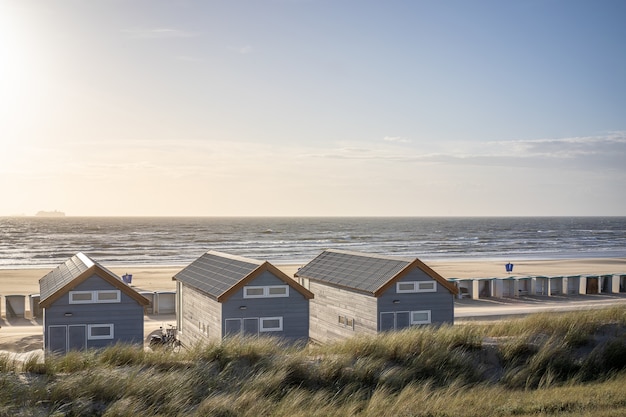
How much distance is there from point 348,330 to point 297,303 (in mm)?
2839

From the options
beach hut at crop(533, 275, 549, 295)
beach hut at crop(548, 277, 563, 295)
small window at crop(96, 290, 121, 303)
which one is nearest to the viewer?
small window at crop(96, 290, 121, 303)

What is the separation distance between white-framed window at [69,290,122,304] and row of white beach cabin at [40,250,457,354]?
0.09 feet

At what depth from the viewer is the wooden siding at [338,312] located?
2158 centimetres

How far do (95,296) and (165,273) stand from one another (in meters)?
36.8

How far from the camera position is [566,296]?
3972 centimetres

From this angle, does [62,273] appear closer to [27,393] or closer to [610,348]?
[27,393]

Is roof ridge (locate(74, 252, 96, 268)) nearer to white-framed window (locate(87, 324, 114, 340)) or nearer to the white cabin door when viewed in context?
white-framed window (locate(87, 324, 114, 340))

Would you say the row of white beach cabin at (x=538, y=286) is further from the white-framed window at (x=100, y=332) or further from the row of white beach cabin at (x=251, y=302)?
the white-framed window at (x=100, y=332)

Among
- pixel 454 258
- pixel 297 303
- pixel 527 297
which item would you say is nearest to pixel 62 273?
pixel 297 303

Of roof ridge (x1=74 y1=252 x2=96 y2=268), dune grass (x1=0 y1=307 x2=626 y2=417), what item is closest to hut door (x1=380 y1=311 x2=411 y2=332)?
dune grass (x1=0 y1=307 x2=626 y2=417)

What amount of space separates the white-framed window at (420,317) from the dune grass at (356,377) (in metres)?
7.45

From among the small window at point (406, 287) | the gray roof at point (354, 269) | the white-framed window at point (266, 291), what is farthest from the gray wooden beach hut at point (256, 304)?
the small window at point (406, 287)

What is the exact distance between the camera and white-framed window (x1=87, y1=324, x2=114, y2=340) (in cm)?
1881

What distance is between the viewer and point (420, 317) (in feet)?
71.3
